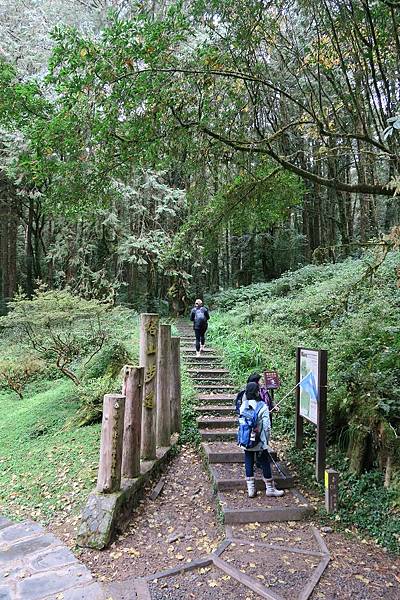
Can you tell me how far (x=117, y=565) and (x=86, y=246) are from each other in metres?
14.2

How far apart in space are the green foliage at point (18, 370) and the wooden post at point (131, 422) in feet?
22.4

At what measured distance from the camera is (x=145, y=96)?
525cm

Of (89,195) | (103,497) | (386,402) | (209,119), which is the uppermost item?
(209,119)

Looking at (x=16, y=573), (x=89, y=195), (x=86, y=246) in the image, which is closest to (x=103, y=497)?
(x=16, y=573)

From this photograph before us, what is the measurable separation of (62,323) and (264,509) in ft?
20.9

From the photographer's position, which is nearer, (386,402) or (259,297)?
(386,402)

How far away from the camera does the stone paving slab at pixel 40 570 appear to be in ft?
11.6

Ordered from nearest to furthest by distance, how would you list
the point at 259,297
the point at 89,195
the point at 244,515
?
the point at 244,515
the point at 89,195
the point at 259,297

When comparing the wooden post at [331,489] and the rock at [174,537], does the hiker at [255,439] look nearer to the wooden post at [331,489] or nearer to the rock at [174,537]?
the wooden post at [331,489]

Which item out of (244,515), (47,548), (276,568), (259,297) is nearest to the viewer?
(276,568)

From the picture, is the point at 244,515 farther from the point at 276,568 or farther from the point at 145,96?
the point at 145,96

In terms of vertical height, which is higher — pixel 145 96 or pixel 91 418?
pixel 145 96

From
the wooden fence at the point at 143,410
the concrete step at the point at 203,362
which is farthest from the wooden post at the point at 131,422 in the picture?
the concrete step at the point at 203,362

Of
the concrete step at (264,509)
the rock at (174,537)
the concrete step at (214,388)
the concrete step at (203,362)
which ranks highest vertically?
the concrete step at (203,362)
